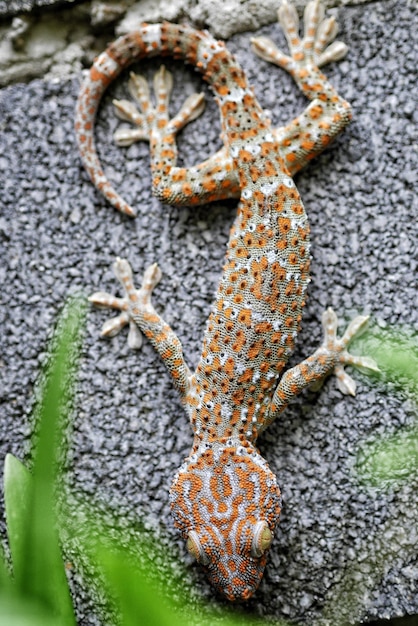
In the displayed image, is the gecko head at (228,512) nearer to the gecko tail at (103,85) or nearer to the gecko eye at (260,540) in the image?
the gecko eye at (260,540)

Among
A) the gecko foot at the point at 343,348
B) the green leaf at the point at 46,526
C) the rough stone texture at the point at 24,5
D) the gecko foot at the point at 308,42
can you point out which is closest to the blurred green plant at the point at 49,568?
the green leaf at the point at 46,526

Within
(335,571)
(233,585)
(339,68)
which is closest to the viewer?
(233,585)

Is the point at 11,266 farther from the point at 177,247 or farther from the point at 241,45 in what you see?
the point at 241,45

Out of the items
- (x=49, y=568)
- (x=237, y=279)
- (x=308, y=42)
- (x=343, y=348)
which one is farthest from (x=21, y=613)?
(x=308, y=42)

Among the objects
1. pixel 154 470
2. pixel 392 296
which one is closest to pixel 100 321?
pixel 154 470

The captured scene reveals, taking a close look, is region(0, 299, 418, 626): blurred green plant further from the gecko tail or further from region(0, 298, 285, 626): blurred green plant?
the gecko tail

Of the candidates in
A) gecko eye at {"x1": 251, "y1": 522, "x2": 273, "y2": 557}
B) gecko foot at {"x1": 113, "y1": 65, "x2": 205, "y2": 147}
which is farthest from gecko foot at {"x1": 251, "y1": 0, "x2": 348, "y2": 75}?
gecko eye at {"x1": 251, "y1": 522, "x2": 273, "y2": 557}

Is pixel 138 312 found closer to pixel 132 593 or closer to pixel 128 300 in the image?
pixel 128 300
